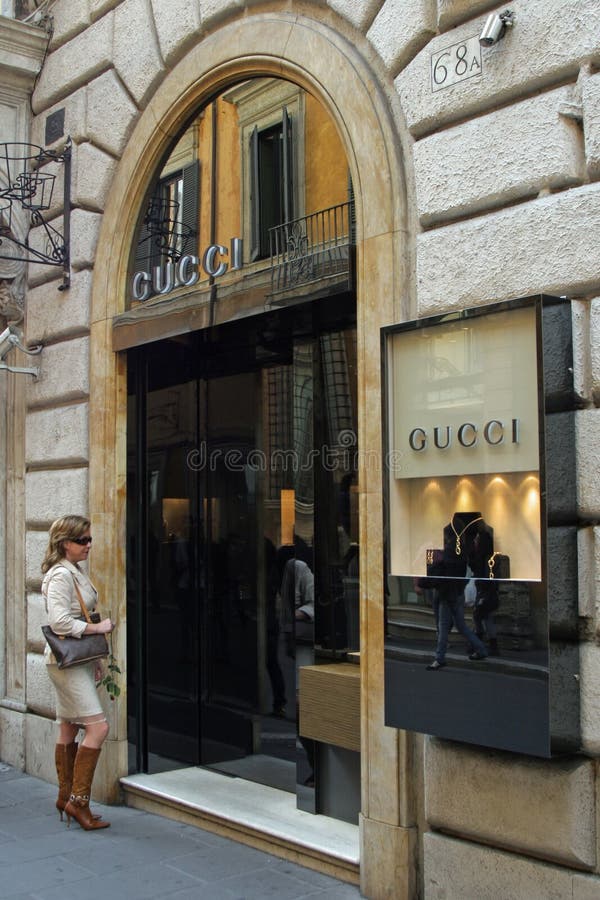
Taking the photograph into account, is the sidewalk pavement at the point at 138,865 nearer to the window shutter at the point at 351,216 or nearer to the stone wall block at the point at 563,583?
the stone wall block at the point at 563,583

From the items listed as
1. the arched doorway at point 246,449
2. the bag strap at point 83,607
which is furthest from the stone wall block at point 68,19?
the bag strap at point 83,607

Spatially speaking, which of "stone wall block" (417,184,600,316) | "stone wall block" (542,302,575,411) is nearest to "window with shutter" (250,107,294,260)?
"stone wall block" (417,184,600,316)

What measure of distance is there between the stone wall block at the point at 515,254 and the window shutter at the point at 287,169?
5.02 ft

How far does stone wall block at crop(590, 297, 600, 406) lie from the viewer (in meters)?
4.38

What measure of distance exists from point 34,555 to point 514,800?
4.92 meters

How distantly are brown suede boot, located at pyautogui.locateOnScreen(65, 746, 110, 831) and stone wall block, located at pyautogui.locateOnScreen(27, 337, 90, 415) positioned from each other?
8.64ft

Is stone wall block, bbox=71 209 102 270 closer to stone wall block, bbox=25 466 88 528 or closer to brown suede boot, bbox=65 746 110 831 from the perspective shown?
stone wall block, bbox=25 466 88 528

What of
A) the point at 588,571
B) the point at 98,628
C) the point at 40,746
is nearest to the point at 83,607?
the point at 98,628

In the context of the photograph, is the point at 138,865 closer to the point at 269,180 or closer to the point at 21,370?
the point at 21,370

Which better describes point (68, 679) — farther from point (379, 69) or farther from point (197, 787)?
point (379, 69)

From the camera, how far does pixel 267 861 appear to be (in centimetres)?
604

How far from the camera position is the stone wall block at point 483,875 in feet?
14.8

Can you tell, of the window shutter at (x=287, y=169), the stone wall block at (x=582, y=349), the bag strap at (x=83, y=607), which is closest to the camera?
the stone wall block at (x=582, y=349)

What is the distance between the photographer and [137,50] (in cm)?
755
